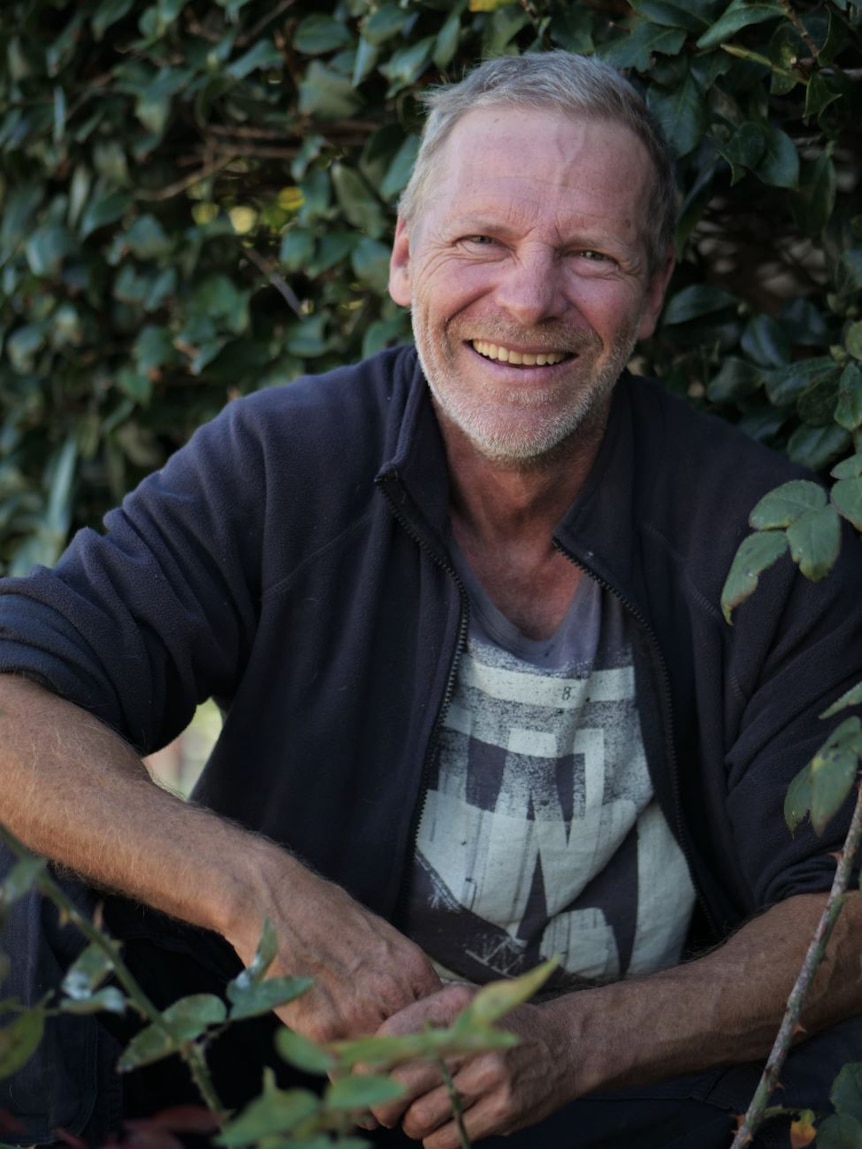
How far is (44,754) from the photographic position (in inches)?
77.4

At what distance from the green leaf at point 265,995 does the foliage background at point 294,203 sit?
4.67ft

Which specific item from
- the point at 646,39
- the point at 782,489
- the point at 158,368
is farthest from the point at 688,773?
the point at 158,368

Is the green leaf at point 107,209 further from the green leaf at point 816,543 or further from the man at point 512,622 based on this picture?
the green leaf at point 816,543

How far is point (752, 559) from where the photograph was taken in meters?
1.55

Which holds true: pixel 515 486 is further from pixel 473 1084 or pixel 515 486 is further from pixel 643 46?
pixel 473 1084

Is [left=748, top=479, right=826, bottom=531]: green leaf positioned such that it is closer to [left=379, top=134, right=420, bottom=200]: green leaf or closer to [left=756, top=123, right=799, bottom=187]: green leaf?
[left=756, top=123, right=799, bottom=187]: green leaf

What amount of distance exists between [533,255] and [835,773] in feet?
3.74

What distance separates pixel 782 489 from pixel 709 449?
32.1 inches

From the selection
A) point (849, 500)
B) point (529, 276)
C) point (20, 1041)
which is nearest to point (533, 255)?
point (529, 276)

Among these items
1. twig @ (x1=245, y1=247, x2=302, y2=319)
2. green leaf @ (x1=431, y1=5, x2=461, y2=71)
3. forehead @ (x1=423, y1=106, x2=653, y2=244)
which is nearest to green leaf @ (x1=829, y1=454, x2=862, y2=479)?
forehead @ (x1=423, y1=106, x2=653, y2=244)

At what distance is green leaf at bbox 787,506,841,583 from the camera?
1.49 meters

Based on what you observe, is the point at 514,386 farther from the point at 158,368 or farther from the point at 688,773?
the point at 158,368

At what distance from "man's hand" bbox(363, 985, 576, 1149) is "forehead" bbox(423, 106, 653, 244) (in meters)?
1.14

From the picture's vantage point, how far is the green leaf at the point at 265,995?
45.8 inches
